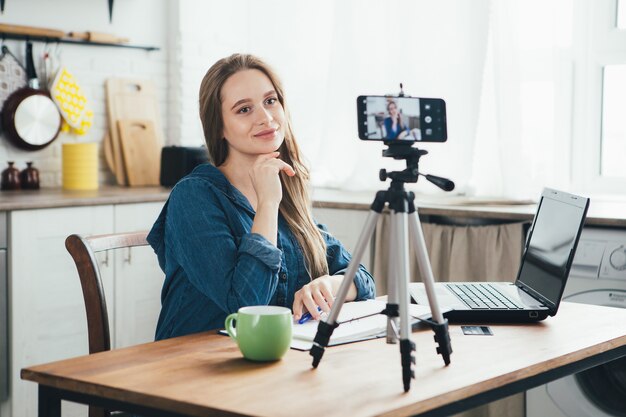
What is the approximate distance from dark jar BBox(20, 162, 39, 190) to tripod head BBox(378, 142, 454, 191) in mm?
2712

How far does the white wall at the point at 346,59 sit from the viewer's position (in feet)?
12.4

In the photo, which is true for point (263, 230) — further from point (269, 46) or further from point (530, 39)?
point (269, 46)

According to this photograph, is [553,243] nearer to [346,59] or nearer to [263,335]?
[263,335]

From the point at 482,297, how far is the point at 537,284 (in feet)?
0.41

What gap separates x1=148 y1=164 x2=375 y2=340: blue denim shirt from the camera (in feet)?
5.90

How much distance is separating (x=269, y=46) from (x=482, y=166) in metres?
1.43

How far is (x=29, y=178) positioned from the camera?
151 inches

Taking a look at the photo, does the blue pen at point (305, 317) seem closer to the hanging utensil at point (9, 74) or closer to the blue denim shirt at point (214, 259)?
the blue denim shirt at point (214, 259)

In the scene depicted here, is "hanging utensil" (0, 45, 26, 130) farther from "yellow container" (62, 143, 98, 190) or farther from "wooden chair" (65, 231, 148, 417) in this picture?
"wooden chair" (65, 231, 148, 417)

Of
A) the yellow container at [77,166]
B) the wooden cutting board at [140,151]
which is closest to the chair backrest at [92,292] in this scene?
the yellow container at [77,166]

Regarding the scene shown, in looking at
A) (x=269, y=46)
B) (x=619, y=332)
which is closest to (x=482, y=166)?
(x=269, y=46)

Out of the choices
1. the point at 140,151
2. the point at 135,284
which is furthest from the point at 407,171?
the point at 140,151

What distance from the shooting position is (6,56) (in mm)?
3732

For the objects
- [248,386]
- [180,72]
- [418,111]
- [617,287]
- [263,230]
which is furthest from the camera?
[180,72]
